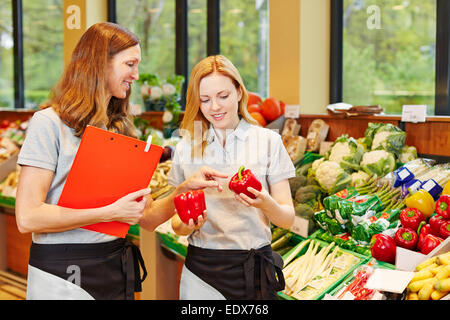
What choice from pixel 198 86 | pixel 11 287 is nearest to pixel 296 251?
pixel 198 86

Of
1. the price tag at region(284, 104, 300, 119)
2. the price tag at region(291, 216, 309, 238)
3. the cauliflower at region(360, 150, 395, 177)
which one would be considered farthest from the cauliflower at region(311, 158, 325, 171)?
the price tag at region(284, 104, 300, 119)

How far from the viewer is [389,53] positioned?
11.8 feet

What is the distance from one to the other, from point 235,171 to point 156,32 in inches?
163

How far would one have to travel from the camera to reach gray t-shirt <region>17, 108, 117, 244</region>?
1.45 m

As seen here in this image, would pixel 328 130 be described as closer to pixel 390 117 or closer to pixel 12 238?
pixel 390 117

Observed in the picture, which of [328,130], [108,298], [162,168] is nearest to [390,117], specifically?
[328,130]

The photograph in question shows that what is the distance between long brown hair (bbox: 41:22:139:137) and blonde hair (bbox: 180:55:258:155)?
251 millimetres

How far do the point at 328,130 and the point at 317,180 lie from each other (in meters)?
0.62

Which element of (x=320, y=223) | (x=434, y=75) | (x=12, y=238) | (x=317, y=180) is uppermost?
(x=434, y=75)

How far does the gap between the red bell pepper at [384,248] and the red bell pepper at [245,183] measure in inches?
32.1

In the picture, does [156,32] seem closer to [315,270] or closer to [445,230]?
[315,270]

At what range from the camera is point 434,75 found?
3268mm

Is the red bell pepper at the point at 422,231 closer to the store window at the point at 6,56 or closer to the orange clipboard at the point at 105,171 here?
the orange clipboard at the point at 105,171

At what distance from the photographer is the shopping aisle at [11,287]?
4.21 m
